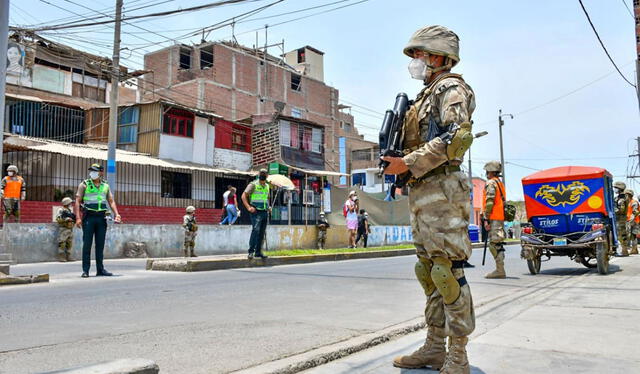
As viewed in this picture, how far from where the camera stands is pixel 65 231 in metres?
12.4

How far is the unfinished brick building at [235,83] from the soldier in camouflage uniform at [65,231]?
22744 millimetres

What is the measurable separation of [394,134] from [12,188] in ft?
41.5

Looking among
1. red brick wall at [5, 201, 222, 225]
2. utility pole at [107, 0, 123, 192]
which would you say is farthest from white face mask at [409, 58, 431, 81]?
red brick wall at [5, 201, 222, 225]

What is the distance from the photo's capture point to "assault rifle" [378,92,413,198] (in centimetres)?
302

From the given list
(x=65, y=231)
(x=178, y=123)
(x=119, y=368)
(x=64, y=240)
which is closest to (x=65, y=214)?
(x=65, y=231)

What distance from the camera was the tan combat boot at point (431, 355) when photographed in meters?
3.12

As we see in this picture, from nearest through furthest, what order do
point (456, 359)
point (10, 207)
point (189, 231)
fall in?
point (456, 359), point (10, 207), point (189, 231)

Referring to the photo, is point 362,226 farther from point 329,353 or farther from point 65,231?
point 329,353

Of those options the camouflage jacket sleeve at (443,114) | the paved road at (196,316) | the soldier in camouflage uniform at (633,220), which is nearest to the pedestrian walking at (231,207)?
the paved road at (196,316)

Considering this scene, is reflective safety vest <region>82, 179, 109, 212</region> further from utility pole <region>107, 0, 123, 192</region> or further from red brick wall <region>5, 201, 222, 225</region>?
red brick wall <region>5, 201, 222, 225</region>

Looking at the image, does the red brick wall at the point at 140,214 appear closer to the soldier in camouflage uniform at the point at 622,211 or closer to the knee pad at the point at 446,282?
the soldier in camouflage uniform at the point at 622,211

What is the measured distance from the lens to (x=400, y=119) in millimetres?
3123

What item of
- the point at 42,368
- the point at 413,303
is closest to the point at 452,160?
the point at 42,368

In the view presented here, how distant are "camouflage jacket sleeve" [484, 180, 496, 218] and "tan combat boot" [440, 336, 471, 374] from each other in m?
5.91
